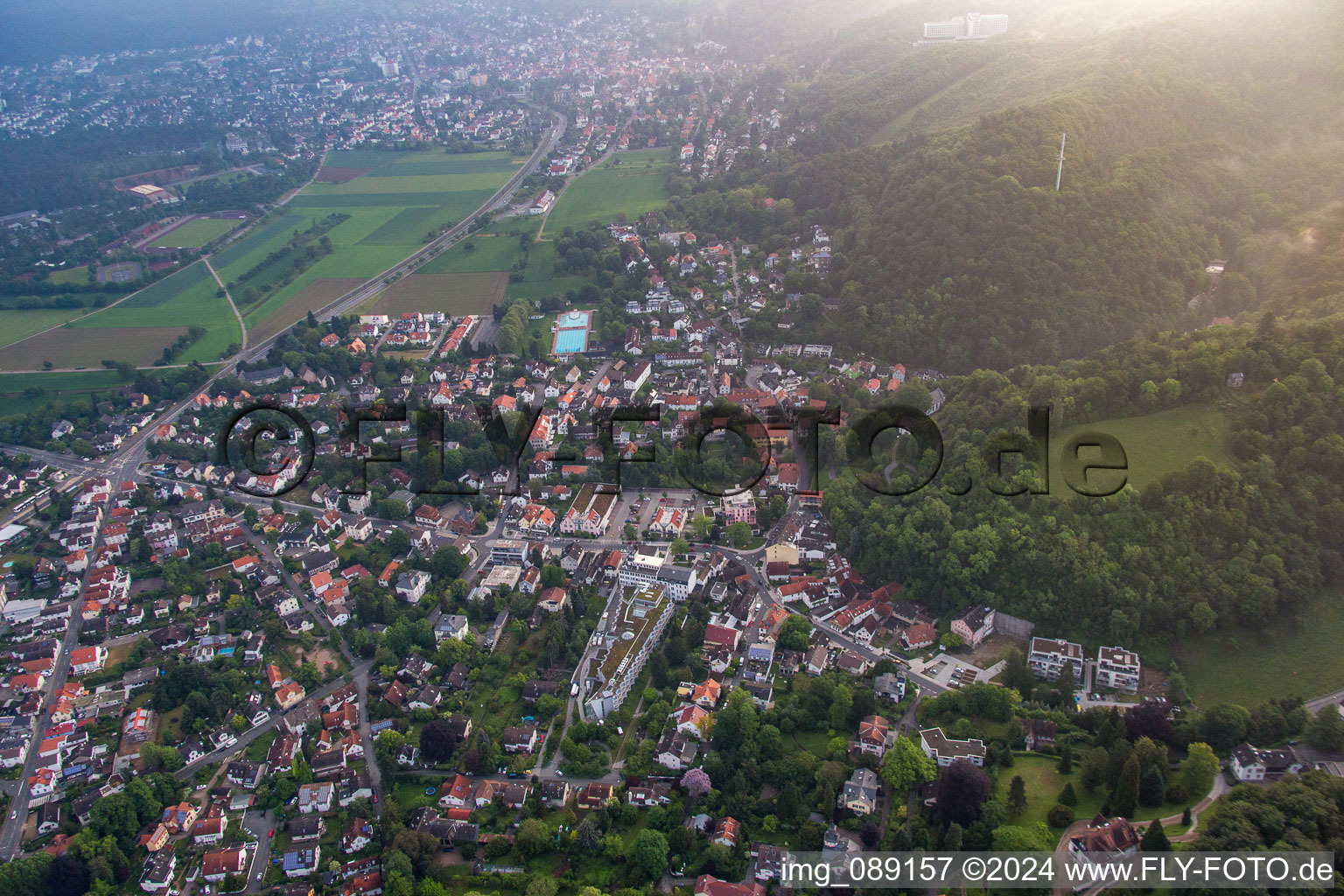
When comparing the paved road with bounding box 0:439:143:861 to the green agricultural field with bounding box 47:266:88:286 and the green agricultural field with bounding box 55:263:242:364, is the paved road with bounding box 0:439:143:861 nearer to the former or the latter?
the green agricultural field with bounding box 55:263:242:364

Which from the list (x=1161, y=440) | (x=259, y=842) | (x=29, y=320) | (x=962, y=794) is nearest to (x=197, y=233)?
(x=29, y=320)

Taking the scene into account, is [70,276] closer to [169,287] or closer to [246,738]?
[169,287]

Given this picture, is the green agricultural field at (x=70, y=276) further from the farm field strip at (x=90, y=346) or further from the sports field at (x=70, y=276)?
the farm field strip at (x=90, y=346)

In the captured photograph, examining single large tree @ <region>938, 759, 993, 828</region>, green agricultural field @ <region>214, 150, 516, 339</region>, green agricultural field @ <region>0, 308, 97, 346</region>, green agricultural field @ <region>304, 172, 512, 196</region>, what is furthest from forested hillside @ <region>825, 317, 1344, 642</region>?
green agricultural field @ <region>304, 172, 512, 196</region>

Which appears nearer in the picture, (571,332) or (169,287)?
(571,332)

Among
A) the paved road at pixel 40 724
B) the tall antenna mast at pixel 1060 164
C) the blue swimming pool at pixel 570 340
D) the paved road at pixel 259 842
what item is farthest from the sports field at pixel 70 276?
the tall antenna mast at pixel 1060 164

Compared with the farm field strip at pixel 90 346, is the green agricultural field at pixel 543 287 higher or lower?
higher
